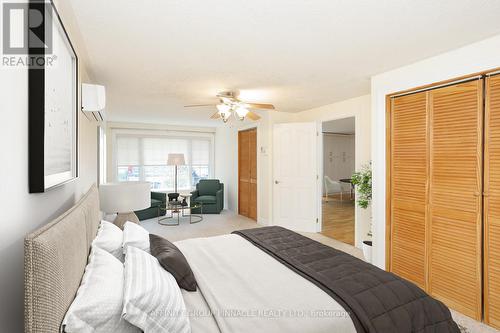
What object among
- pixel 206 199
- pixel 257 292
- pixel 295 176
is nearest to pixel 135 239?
pixel 257 292

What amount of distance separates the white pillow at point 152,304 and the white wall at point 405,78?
8.35 feet

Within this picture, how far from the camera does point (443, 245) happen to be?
8.20 feet

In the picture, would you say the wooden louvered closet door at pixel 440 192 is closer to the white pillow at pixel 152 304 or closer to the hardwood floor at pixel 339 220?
the hardwood floor at pixel 339 220

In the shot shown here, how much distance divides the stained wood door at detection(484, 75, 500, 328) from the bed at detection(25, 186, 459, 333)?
3.26ft

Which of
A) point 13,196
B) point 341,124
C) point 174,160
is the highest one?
point 341,124

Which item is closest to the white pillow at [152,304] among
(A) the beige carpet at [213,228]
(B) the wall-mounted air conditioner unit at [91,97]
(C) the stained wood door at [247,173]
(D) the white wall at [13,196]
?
(D) the white wall at [13,196]

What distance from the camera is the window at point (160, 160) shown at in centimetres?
673

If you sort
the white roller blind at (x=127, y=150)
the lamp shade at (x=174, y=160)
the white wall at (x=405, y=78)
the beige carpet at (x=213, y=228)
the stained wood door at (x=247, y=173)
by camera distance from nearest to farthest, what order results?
Result: the white wall at (x=405, y=78), the beige carpet at (x=213, y=228), the stained wood door at (x=247, y=173), the lamp shade at (x=174, y=160), the white roller blind at (x=127, y=150)

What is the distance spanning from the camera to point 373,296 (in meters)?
1.48

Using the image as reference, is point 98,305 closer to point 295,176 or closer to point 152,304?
point 152,304

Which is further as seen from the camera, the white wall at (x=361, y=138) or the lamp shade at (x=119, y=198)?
the white wall at (x=361, y=138)

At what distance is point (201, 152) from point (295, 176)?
3.45 metres

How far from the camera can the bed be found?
2.55 ft

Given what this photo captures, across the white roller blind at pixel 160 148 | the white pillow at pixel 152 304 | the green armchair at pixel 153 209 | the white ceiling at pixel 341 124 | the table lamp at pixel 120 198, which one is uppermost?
→ the white ceiling at pixel 341 124
